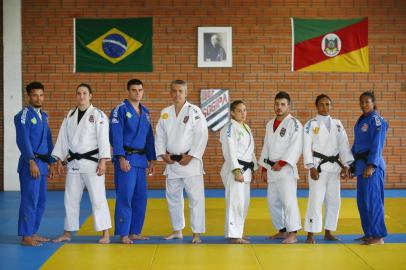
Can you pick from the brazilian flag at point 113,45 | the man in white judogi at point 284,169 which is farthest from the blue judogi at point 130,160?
the brazilian flag at point 113,45

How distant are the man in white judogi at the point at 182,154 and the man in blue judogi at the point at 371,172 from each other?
1.83 metres

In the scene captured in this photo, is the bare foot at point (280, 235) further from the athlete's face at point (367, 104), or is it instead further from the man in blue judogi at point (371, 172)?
the athlete's face at point (367, 104)

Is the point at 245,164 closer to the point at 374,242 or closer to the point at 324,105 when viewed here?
the point at 324,105

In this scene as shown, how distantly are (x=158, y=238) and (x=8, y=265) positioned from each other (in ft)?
6.39

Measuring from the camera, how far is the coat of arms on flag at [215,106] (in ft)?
38.6

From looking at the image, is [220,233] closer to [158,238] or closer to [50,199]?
[158,238]

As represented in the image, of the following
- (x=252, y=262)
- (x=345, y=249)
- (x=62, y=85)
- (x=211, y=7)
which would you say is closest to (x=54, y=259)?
(x=252, y=262)

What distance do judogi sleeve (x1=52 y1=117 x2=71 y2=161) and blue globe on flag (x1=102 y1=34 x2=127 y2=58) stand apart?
5334 mm

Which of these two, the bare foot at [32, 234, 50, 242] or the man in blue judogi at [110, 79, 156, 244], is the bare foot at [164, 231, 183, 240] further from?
the bare foot at [32, 234, 50, 242]

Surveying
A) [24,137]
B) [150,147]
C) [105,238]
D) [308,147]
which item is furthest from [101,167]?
[308,147]

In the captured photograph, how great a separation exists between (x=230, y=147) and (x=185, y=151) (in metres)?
0.55

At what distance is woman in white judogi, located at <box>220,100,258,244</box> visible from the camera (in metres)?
6.49

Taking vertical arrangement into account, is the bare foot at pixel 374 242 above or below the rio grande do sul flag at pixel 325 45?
below

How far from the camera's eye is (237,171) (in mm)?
6473
